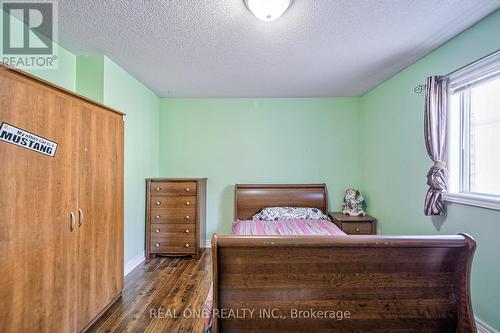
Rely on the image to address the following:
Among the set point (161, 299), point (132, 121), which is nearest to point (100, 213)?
point (161, 299)

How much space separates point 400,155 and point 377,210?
3.02 ft

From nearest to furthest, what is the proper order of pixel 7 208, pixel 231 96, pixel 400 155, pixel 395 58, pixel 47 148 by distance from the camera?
pixel 7 208 → pixel 47 148 → pixel 395 58 → pixel 400 155 → pixel 231 96

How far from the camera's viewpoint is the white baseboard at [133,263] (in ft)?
9.62

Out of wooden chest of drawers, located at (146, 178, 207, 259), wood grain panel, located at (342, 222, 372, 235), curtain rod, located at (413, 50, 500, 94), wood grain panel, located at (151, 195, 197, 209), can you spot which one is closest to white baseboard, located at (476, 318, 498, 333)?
wood grain panel, located at (342, 222, 372, 235)

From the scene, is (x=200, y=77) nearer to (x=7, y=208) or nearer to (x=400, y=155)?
(x=7, y=208)

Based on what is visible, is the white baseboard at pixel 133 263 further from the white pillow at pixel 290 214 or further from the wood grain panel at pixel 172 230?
the white pillow at pixel 290 214

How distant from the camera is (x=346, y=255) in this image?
137 cm

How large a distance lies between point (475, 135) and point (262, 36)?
79.1 inches

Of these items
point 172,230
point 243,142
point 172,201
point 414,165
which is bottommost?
point 172,230

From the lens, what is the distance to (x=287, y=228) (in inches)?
119

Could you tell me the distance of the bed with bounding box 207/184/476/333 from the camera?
4.46ft

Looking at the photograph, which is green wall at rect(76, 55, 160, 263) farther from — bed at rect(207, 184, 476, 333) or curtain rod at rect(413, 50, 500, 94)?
curtain rod at rect(413, 50, 500, 94)

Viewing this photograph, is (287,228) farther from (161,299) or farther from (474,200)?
(474,200)

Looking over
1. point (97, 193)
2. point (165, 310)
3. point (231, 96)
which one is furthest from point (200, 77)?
point (165, 310)
